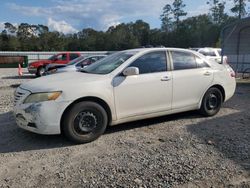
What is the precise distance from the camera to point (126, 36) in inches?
2936

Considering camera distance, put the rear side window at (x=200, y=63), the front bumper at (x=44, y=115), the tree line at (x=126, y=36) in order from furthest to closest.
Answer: the tree line at (x=126, y=36) < the rear side window at (x=200, y=63) < the front bumper at (x=44, y=115)

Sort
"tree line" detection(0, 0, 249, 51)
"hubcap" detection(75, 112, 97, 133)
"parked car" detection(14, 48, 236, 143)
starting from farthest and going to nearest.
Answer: "tree line" detection(0, 0, 249, 51), "hubcap" detection(75, 112, 97, 133), "parked car" detection(14, 48, 236, 143)

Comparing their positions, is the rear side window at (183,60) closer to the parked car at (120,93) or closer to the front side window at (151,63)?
the parked car at (120,93)

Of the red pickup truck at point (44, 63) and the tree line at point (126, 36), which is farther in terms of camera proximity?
the tree line at point (126, 36)

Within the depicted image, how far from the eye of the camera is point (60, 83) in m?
4.92

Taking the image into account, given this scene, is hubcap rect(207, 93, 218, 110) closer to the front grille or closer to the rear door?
the rear door

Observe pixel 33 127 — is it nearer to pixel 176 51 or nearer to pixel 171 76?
pixel 171 76

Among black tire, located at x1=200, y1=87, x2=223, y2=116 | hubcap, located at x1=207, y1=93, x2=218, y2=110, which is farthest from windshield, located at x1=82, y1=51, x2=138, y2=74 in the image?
hubcap, located at x1=207, y1=93, x2=218, y2=110

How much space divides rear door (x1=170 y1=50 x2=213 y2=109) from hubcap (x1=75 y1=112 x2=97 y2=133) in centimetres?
184

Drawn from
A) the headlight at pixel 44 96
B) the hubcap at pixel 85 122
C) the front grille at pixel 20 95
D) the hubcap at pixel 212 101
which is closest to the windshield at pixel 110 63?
the hubcap at pixel 85 122

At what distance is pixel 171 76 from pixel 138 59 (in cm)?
79

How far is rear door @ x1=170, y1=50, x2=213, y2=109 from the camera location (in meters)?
5.98

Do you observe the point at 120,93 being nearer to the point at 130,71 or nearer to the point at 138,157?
the point at 130,71

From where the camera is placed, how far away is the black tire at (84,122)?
482 cm
